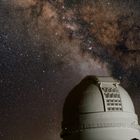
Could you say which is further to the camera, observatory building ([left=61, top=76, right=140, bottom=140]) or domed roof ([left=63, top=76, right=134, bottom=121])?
domed roof ([left=63, top=76, right=134, bottom=121])

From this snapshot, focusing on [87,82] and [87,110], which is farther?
[87,82]

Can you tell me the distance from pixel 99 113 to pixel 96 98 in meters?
0.43

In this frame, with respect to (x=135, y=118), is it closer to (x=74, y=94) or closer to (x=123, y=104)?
(x=123, y=104)

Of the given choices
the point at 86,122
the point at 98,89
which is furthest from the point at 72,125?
the point at 98,89

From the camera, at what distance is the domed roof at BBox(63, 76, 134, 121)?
36.7ft

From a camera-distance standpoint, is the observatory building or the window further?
the window

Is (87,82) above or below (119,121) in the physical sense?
above

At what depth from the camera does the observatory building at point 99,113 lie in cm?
1090

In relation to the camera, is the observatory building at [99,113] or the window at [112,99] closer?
the observatory building at [99,113]

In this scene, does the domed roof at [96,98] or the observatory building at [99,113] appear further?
the domed roof at [96,98]

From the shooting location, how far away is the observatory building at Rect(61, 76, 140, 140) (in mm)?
10898

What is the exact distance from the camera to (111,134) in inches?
425

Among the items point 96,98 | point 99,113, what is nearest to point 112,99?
point 96,98

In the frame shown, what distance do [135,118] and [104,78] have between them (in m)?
1.36
